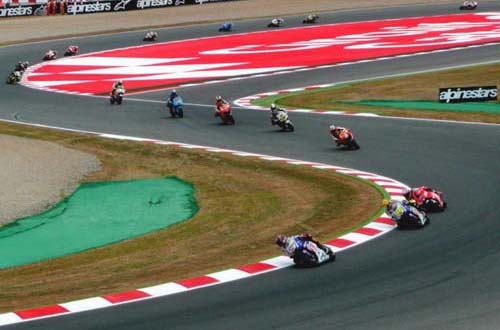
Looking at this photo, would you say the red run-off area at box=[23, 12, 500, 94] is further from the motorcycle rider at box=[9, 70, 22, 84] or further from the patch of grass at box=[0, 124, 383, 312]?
the patch of grass at box=[0, 124, 383, 312]

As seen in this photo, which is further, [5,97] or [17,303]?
[5,97]

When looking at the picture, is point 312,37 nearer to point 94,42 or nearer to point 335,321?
point 94,42

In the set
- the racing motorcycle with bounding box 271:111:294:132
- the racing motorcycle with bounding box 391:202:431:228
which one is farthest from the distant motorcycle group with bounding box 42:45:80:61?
the racing motorcycle with bounding box 391:202:431:228

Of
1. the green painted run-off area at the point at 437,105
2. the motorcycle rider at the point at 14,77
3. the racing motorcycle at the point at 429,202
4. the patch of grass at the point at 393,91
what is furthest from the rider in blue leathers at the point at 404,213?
the motorcycle rider at the point at 14,77

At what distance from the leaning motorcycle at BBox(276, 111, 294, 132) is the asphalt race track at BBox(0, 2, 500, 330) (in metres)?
0.36

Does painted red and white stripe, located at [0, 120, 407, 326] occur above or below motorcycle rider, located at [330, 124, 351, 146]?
above

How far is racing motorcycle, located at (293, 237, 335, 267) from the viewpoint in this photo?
47.6 ft

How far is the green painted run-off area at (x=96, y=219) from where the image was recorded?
56.5ft

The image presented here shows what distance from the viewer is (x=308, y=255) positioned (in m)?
14.5

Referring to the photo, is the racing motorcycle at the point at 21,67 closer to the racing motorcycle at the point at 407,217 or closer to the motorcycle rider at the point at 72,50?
the motorcycle rider at the point at 72,50

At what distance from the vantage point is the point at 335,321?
38.8 feet

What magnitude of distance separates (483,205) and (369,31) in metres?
39.0

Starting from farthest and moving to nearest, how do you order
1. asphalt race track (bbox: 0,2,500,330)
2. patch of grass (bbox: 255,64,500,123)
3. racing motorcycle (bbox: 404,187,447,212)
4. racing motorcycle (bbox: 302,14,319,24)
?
racing motorcycle (bbox: 302,14,319,24), patch of grass (bbox: 255,64,500,123), racing motorcycle (bbox: 404,187,447,212), asphalt race track (bbox: 0,2,500,330)

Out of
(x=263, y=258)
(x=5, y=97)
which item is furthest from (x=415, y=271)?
(x=5, y=97)
